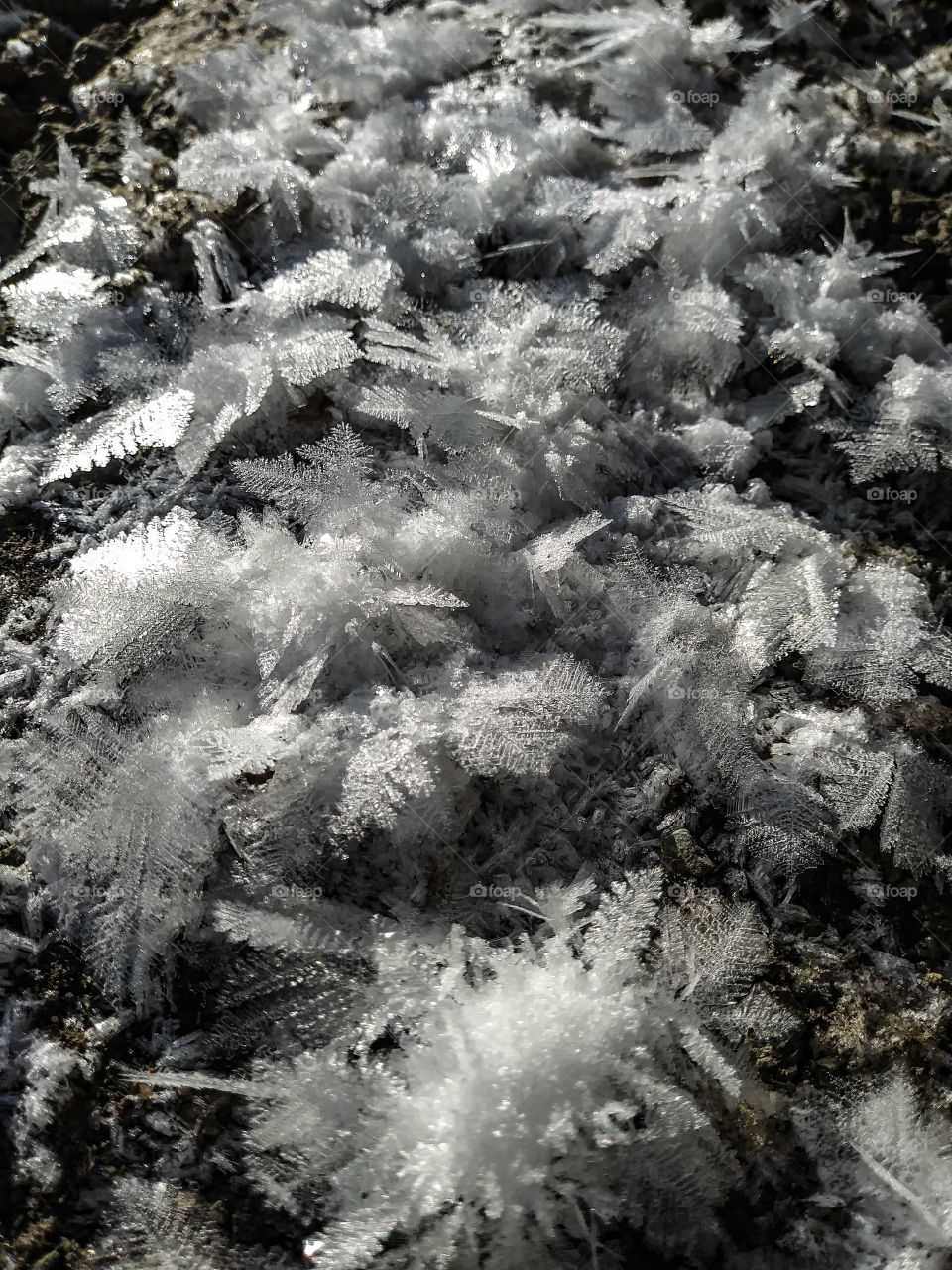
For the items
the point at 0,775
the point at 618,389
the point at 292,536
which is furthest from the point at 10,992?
the point at 618,389

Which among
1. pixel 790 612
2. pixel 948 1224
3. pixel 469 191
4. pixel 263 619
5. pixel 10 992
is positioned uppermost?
pixel 469 191

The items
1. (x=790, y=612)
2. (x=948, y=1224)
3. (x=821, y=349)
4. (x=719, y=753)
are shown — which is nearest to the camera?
(x=948, y=1224)

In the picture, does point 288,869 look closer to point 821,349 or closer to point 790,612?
point 790,612

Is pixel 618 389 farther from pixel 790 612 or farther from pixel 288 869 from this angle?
pixel 288 869

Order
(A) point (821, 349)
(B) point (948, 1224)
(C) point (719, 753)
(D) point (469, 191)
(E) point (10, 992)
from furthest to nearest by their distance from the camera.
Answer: (D) point (469, 191)
(A) point (821, 349)
(C) point (719, 753)
(E) point (10, 992)
(B) point (948, 1224)

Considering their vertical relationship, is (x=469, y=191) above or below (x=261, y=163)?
below

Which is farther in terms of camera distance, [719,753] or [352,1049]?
[719,753]
